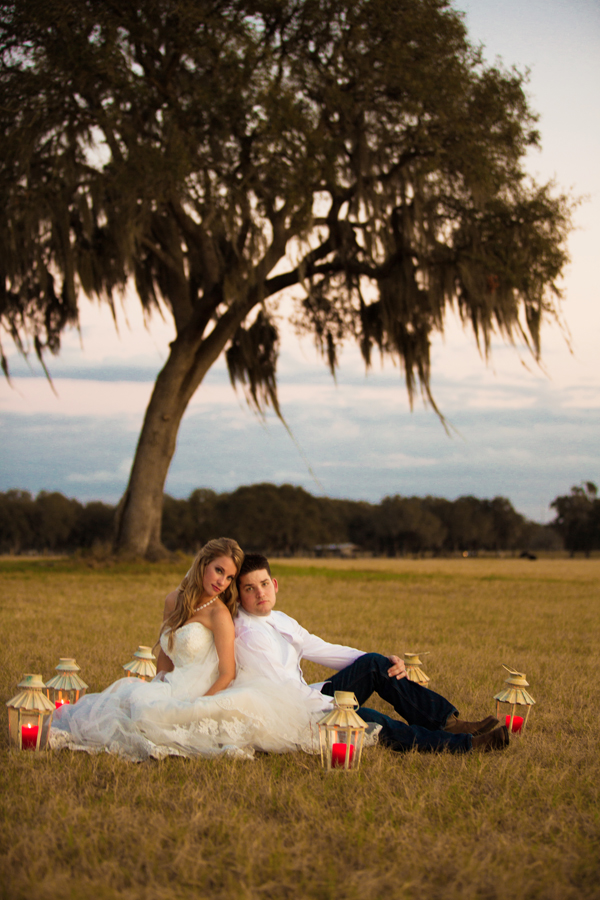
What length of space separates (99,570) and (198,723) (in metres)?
11.2

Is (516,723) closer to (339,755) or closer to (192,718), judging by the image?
(339,755)

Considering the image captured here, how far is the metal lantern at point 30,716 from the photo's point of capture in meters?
3.33

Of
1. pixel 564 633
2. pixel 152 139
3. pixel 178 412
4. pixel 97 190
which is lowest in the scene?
pixel 564 633

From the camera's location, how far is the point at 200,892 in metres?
2.12

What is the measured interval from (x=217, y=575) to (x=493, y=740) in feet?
5.22

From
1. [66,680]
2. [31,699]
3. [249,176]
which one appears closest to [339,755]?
[31,699]

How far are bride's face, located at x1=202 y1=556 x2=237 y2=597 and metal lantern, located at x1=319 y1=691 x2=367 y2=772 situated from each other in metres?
0.84

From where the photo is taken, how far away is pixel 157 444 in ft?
49.0

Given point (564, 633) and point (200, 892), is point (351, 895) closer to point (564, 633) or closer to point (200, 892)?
point (200, 892)

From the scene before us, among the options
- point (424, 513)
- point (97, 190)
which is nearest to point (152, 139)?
point (97, 190)

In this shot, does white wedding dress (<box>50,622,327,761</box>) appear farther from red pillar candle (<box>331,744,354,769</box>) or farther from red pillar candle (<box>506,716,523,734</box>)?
red pillar candle (<box>506,716,523,734</box>)

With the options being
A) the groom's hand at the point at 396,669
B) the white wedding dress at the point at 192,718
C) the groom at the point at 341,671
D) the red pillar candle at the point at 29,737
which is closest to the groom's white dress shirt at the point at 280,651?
the groom at the point at 341,671

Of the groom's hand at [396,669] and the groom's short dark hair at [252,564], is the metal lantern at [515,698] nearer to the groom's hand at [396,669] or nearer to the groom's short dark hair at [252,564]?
the groom's hand at [396,669]

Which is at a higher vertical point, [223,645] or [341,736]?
[223,645]
